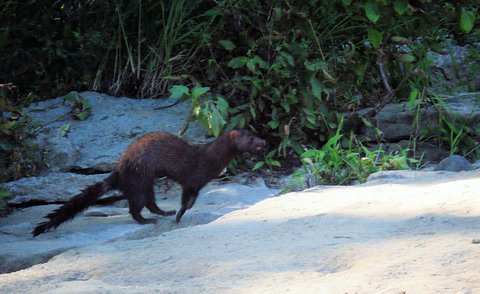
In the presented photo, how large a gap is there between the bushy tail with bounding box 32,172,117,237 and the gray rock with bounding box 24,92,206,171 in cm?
124

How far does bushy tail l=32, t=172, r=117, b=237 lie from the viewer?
6.09 metres

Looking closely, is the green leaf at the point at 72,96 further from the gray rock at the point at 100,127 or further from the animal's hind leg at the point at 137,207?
the animal's hind leg at the point at 137,207

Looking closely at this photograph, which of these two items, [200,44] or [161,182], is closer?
[161,182]

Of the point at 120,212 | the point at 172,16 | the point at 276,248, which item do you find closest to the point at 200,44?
the point at 172,16

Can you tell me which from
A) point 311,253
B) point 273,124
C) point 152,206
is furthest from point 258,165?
point 311,253

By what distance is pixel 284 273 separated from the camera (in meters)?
3.58

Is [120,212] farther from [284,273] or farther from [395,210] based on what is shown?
[284,273]

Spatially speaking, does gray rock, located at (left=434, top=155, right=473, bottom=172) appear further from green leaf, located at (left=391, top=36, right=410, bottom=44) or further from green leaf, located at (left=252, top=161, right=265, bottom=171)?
green leaf, located at (left=252, top=161, right=265, bottom=171)

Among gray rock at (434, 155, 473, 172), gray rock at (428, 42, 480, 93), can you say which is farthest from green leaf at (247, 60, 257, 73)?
gray rock at (428, 42, 480, 93)

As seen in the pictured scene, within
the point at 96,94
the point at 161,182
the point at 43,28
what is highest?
the point at 43,28

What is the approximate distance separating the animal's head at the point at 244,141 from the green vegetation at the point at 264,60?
1.50 ft

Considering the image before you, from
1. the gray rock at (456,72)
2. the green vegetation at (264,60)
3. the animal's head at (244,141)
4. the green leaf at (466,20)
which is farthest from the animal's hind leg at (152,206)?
the gray rock at (456,72)

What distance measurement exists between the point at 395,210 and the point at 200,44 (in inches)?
170

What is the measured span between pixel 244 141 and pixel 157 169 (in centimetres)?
85
